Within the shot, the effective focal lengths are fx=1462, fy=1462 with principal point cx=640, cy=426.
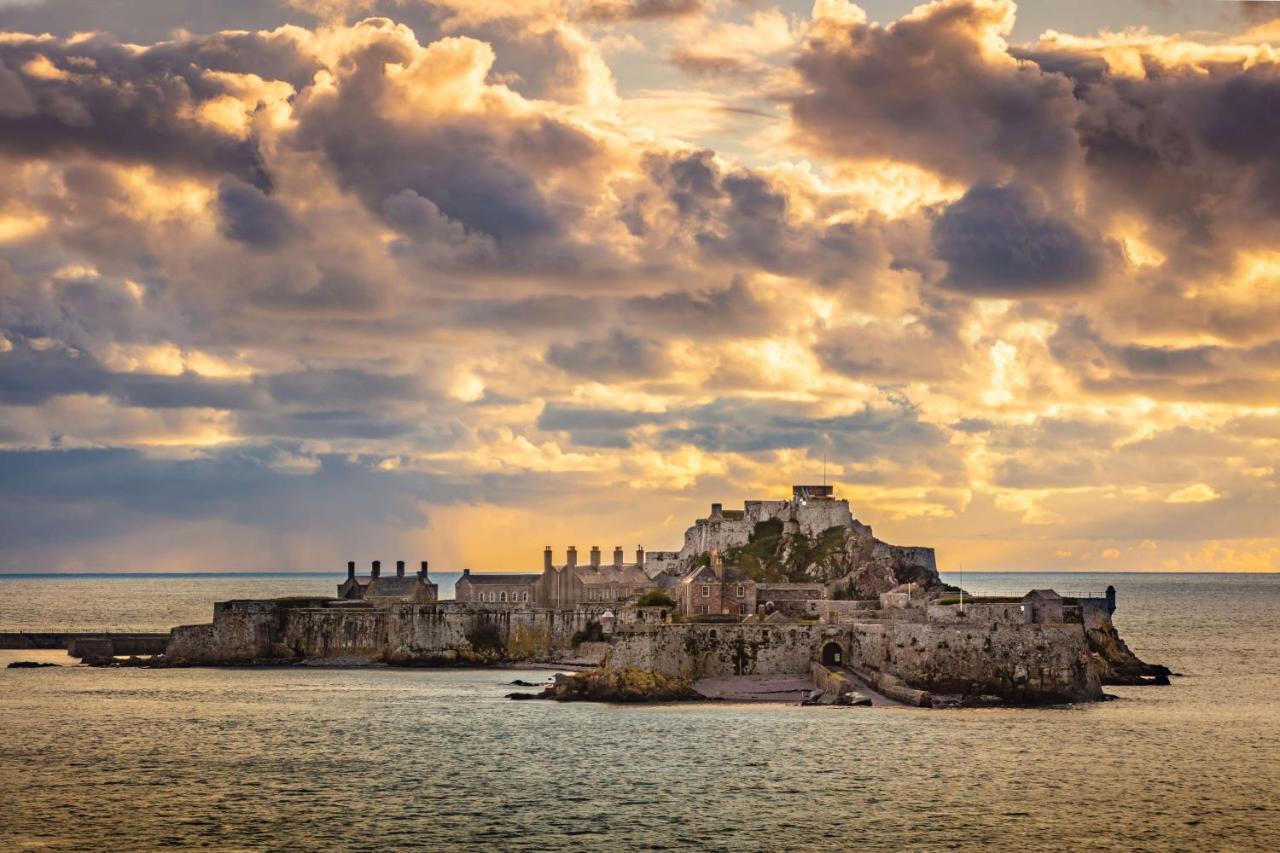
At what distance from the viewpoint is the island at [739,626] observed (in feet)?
284

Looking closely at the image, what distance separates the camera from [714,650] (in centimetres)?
9700

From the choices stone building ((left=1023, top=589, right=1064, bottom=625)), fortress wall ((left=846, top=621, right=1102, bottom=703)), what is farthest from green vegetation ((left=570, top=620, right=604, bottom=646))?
stone building ((left=1023, top=589, right=1064, bottom=625))

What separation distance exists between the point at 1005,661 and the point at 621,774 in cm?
3028

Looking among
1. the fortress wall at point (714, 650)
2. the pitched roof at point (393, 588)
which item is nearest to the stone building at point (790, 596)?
the fortress wall at point (714, 650)

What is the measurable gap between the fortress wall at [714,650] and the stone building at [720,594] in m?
21.8

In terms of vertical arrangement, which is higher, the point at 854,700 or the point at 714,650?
the point at 714,650

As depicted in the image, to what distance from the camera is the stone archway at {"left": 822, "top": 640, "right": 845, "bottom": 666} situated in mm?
99000

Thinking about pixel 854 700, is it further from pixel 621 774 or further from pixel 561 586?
pixel 561 586

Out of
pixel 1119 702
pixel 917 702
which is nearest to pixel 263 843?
pixel 917 702

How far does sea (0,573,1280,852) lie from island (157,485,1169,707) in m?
3.54

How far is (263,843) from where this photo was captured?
167 feet

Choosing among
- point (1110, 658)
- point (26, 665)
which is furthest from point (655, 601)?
point (26, 665)

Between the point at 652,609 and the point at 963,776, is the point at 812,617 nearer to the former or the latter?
the point at 652,609

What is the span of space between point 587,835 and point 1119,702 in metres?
50.8
